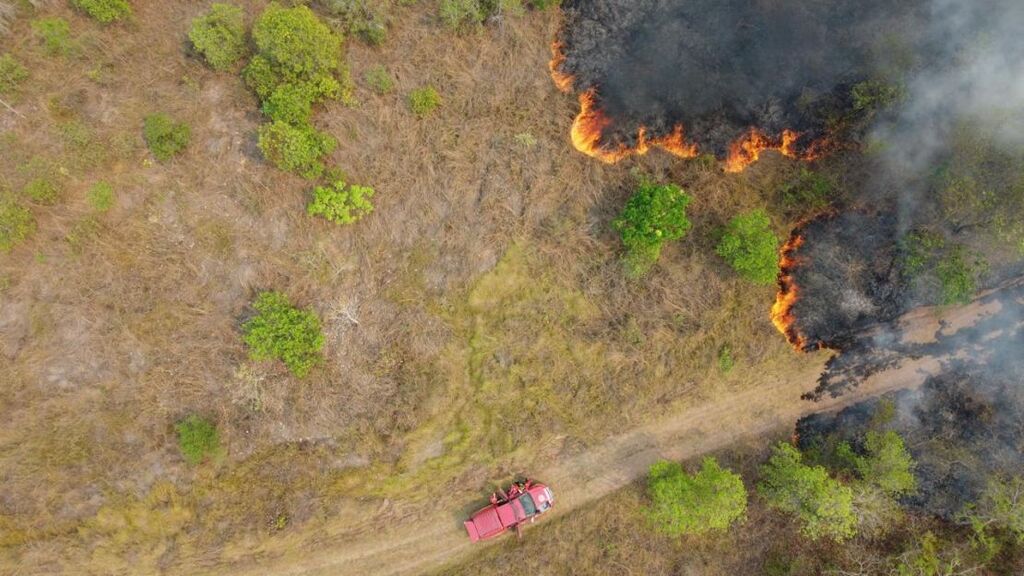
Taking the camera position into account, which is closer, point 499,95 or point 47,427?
point 47,427

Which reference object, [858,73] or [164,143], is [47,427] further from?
[858,73]

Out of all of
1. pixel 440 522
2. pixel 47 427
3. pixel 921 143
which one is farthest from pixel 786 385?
pixel 47 427

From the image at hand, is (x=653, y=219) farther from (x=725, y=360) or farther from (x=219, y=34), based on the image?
(x=219, y=34)

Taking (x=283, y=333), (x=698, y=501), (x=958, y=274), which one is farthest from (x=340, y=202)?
(x=958, y=274)

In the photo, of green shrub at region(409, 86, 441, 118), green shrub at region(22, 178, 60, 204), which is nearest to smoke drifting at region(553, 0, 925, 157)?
green shrub at region(409, 86, 441, 118)

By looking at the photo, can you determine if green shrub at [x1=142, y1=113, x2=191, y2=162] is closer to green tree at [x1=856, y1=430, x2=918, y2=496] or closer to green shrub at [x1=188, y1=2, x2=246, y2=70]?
green shrub at [x1=188, y1=2, x2=246, y2=70]

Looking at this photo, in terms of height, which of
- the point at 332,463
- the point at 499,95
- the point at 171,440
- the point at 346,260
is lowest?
the point at 332,463
